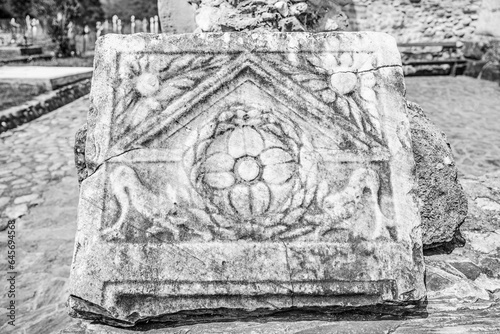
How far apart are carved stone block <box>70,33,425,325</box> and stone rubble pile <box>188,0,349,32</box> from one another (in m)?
1.37

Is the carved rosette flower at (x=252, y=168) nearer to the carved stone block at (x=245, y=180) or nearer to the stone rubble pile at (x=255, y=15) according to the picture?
the carved stone block at (x=245, y=180)

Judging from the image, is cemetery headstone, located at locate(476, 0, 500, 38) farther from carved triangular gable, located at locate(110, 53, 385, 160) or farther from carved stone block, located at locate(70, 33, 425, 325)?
carved triangular gable, located at locate(110, 53, 385, 160)

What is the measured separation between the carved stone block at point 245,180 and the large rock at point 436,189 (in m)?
0.25

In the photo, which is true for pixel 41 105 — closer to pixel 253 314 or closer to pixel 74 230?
pixel 74 230

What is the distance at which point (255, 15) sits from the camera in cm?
303

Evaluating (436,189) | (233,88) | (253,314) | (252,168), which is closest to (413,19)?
(436,189)

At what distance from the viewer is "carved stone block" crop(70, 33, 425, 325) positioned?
136 centimetres

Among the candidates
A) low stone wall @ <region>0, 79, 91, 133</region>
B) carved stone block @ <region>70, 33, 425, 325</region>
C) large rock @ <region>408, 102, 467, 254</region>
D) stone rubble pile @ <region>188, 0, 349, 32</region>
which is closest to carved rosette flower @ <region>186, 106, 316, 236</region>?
carved stone block @ <region>70, 33, 425, 325</region>

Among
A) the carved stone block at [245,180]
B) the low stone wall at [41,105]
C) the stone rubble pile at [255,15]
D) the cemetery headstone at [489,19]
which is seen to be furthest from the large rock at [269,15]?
the cemetery headstone at [489,19]

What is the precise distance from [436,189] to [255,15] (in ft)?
6.37

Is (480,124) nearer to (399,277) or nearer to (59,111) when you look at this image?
(399,277)

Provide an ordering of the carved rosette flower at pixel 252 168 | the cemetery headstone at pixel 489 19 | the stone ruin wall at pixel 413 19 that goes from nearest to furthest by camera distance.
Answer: the carved rosette flower at pixel 252 168, the cemetery headstone at pixel 489 19, the stone ruin wall at pixel 413 19

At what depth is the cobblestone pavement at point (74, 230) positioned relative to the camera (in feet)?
4.77

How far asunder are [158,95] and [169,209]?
1.61ft
